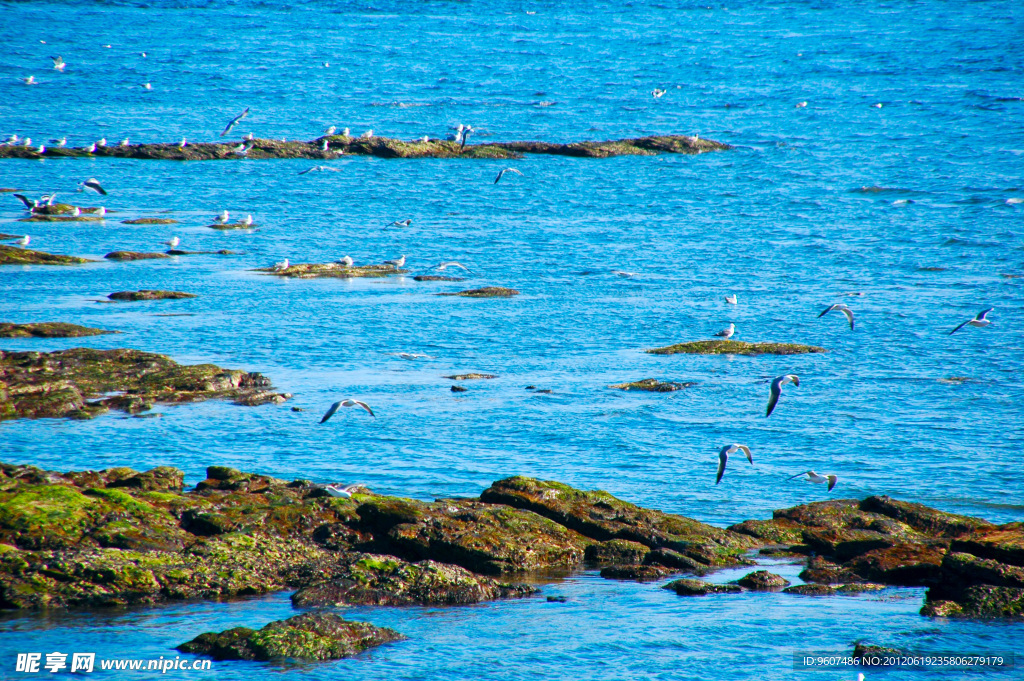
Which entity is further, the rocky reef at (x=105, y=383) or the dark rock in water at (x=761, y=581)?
the rocky reef at (x=105, y=383)

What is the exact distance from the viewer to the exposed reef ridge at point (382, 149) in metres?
56.1

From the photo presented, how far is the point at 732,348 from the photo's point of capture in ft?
81.4

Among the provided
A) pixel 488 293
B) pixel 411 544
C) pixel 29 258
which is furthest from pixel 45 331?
pixel 411 544

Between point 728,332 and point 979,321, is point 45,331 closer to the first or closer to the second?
point 728,332

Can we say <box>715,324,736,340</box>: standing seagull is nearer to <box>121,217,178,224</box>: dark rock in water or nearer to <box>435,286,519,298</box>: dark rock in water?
<box>435,286,519,298</box>: dark rock in water

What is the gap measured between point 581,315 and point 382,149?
3359 centimetres

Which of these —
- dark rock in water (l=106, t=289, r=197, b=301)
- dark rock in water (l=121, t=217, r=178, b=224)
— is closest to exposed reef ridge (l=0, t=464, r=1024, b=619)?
dark rock in water (l=106, t=289, r=197, b=301)

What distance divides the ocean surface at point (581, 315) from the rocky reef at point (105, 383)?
71 centimetres

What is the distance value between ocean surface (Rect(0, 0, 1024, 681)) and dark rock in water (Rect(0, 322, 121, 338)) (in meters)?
0.51

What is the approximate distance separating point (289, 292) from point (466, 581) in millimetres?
19889

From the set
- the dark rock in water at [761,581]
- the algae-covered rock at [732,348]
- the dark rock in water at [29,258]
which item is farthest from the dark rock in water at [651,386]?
the dark rock in water at [29,258]

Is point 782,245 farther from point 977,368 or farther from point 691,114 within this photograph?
point 691,114

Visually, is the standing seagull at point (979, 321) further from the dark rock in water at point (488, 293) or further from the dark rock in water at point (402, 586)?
the dark rock in water at point (402, 586)

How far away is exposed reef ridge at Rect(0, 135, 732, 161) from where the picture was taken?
56062mm
